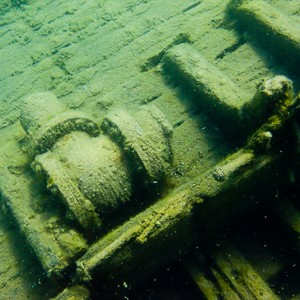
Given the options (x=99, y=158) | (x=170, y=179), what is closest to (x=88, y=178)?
(x=99, y=158)

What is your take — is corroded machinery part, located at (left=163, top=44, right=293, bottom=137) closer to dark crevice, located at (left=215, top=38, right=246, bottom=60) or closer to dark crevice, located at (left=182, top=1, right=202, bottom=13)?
dark crevice, located at (left=215, top=38, right=246, bottom=60)

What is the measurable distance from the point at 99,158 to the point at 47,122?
703 mm

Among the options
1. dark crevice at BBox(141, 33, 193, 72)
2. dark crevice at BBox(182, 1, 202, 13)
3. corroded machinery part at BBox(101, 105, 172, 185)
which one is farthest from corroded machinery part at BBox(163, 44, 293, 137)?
dark crevice at BBox(182, 1, 202, 13)

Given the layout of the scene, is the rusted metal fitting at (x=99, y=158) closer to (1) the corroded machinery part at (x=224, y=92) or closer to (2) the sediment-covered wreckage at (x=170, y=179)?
(2) the sediment-covered wreckage at (x=170, y=179)

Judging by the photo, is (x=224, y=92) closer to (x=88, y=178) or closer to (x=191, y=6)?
(x=88, y=178)

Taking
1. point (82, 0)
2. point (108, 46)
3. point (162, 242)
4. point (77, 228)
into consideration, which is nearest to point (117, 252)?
point (162, 242)

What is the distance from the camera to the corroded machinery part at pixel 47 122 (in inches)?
108

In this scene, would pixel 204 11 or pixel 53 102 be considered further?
pixel 204 11

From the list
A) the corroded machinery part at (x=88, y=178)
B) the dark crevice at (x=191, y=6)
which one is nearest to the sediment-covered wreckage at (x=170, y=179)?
the corroded machinery part at (x=88, y=178)

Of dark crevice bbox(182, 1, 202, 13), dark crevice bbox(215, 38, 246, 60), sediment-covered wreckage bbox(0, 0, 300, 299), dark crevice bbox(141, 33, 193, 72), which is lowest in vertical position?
sediment-covered wreckage bbox(0, 0, 300, 299)

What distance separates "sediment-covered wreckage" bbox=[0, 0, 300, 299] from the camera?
7.22 feet

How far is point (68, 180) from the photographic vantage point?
7.84 ft

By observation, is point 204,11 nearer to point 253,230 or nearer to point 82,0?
point 82,0

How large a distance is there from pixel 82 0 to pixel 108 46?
1.56 metres
